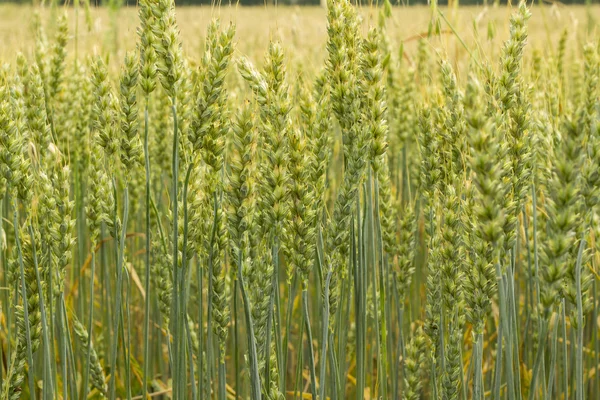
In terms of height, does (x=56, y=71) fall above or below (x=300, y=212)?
above

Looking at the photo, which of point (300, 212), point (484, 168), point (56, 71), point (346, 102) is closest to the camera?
point (484, 168)

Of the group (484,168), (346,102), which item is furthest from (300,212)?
(484,168)

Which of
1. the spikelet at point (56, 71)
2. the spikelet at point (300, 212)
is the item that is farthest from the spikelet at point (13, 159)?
the spikelet at point (56, 71)

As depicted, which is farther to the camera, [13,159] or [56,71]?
[56,71]

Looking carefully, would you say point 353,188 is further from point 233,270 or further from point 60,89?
point 60,89

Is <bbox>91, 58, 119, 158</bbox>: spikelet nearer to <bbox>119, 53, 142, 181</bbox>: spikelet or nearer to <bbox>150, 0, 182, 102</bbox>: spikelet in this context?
<bbox>119, 53, 142, 181</bbox>: spikelet

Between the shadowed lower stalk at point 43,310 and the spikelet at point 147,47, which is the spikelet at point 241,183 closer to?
the spikelet at point 147,47

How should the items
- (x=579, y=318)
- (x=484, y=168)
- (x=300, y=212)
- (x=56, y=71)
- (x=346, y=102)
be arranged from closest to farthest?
(x=484, y=168)
(x=579, y=318)
(x=300, y=212)
(x=346, y=102)
(x=56, y=71)

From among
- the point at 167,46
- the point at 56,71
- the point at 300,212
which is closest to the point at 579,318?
the point at 300,212

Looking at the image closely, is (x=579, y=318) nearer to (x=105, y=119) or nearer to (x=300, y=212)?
(x=300, y=212)

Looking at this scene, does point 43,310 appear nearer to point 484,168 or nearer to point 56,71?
point 484,168

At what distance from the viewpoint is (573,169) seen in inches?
41.1

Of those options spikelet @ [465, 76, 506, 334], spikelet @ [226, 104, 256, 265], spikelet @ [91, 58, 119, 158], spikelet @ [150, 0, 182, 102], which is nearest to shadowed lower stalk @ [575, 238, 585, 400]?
spikelet @ [465, 76, 506, 334]

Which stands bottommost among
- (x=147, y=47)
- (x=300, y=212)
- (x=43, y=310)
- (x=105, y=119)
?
(x=43, y=310)
